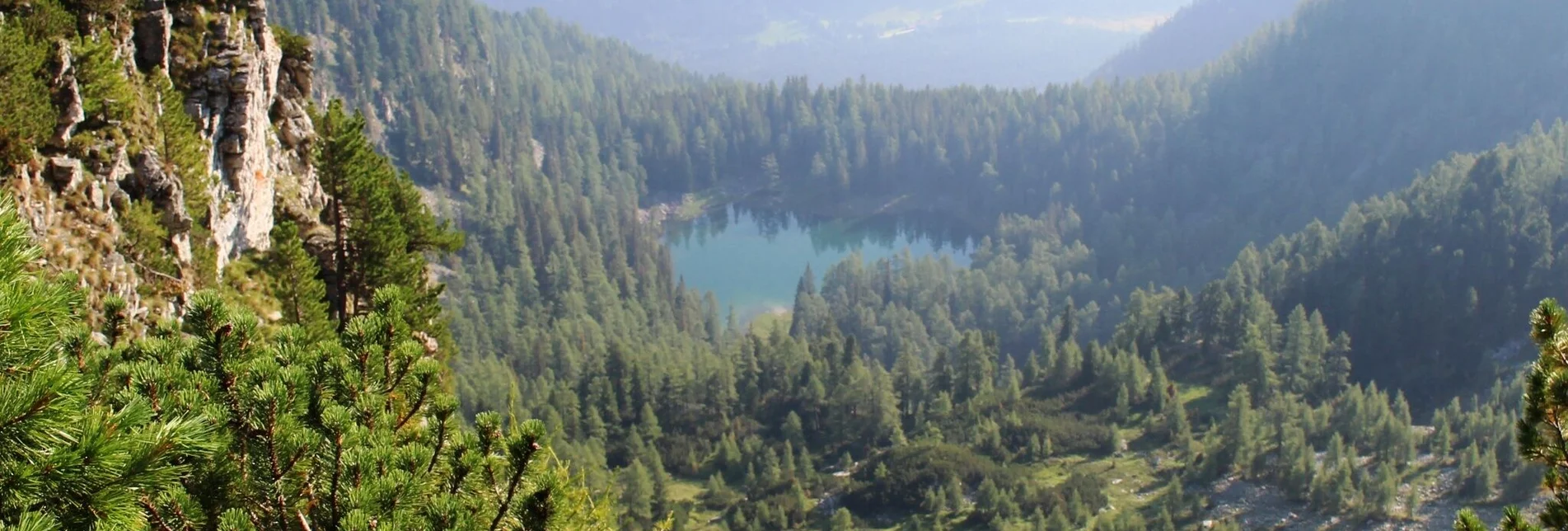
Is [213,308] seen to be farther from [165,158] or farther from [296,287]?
[165,158]

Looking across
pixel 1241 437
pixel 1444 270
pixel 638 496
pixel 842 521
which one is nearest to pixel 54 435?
pixel 842 521

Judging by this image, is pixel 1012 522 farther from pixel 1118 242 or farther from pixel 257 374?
pixel 1118 242

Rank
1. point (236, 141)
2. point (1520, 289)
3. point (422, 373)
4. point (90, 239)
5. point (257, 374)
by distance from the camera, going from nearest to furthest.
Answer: point (257, 374), point (422, 373), point (90, 239), point (236, 141), point (1520, 289)

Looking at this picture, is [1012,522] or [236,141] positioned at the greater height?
[236,141]

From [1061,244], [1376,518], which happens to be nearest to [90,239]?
[1376,518]

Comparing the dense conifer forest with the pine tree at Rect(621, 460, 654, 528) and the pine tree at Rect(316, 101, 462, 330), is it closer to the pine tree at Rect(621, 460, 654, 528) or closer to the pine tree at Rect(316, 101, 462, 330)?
the pine tree at Rect(316, 101, 462, 330)

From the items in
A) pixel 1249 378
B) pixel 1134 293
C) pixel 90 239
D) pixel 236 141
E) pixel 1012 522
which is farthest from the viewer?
pixel 1134 293

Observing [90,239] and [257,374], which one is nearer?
[257,374]
